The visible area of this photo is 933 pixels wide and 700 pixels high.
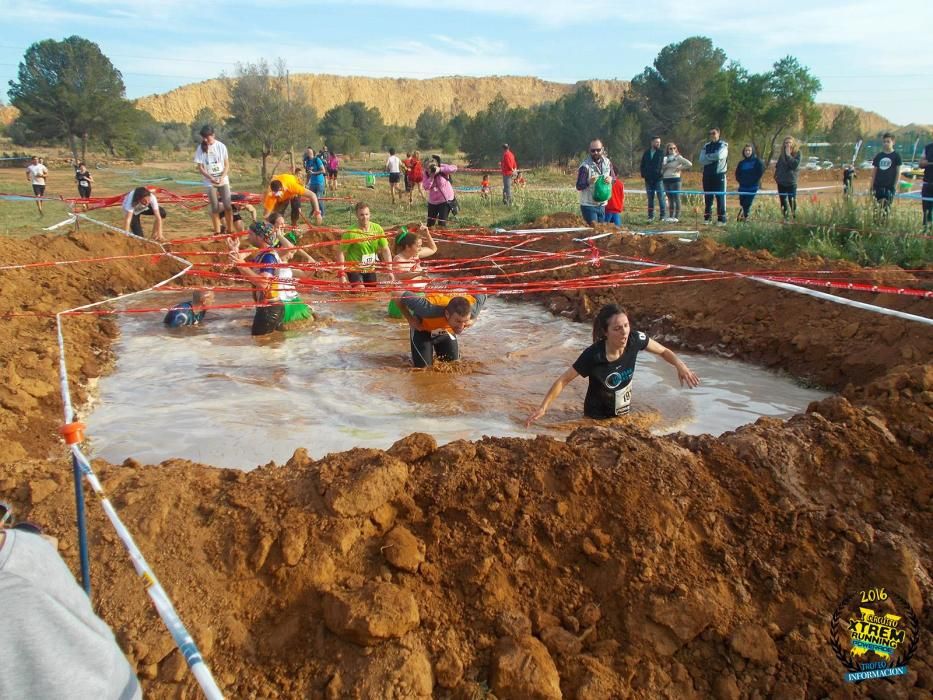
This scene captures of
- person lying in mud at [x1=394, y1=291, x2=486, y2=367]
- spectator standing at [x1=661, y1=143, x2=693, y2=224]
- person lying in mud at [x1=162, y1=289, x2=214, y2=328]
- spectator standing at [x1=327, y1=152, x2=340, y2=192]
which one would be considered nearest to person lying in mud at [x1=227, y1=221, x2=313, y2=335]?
person lying in mud at [x1=162, y1=289, x2=214, y2=328]

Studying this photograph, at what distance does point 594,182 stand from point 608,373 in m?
8.03

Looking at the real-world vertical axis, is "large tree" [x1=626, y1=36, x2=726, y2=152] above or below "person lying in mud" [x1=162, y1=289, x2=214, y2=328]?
above

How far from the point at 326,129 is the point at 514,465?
5170 cm

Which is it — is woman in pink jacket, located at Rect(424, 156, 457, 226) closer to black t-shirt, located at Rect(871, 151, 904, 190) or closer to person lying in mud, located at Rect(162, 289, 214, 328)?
person lying in mud, located at Rect(162, 289, 214, 328)

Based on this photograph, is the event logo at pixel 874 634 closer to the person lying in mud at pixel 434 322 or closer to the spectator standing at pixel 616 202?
the person lying in mud at pixel 434 322

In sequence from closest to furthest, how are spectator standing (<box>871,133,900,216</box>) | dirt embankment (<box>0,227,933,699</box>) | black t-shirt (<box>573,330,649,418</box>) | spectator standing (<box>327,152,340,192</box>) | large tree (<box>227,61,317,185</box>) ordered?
1. dirt embankment (<box>0,227,933,699</box>)
2. black t-shirt (<box>573,330,649,418</box>)
3. spectator standing (<box>871,133,900,216</box>)
4. spectator standing (<box>327,152,340,192</box>)
5. large tree (<box>227,61,317,185</box>)

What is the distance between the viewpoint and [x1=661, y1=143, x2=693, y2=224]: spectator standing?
1322cm

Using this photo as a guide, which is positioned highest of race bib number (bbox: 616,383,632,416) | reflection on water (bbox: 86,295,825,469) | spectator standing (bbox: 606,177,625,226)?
spectator standing (bbox: 606,177,625,226)

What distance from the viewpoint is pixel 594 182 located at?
1233cm

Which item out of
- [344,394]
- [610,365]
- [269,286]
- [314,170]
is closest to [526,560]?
[610,365]

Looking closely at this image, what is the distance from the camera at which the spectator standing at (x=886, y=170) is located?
10664 millimetres

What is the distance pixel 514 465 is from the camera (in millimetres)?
3279

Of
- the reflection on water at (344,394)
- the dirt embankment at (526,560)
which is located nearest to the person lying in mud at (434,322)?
the reflection on water at (344,394)

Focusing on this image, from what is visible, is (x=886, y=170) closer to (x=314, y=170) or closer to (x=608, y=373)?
(x=608, y=373)
